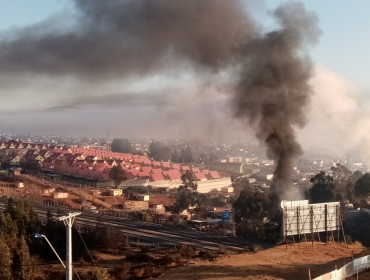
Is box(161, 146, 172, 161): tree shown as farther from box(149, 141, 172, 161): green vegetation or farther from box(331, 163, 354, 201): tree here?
box(331, 163, 354, 201): tree

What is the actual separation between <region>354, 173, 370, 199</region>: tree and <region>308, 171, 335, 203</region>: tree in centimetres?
409

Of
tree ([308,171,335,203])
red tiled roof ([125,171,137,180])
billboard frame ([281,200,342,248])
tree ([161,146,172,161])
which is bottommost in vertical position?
billboard frame ([281,200,342,248])

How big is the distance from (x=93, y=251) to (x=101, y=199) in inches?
834

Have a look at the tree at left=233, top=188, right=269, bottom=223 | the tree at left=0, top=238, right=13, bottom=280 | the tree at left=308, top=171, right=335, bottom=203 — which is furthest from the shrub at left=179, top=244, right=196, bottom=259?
the tree at left=308, top=171, right=335, bottom=203

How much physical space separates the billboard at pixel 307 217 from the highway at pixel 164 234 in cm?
542

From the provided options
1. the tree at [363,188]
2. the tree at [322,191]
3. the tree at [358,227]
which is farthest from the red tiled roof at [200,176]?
the tree at [358,227]

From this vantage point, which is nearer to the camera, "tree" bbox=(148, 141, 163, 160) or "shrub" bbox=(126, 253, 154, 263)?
"shrub" bbox=(126, 253, 154, 263)

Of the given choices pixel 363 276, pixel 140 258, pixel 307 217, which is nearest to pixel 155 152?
pixel 140 258

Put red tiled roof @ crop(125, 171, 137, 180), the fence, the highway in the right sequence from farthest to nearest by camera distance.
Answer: red tiled roof @ crop(125, 171, 137, 180), the highway, the fence

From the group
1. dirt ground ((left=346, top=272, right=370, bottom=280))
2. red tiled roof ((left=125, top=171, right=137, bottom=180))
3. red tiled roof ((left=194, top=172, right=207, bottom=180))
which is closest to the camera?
dirt ground ((left=346, top=272, right=370, bottom=280))

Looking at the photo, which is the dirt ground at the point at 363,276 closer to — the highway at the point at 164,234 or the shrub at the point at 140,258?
the shrub at the point at 140,258

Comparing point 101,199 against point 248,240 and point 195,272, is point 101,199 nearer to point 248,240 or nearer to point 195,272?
point 248,240

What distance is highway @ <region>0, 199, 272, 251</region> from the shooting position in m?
27.6

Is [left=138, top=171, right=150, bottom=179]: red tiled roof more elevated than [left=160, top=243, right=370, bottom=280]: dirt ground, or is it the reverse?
[left=138, top=171, right=150, bottom=179]: red tiled roof
